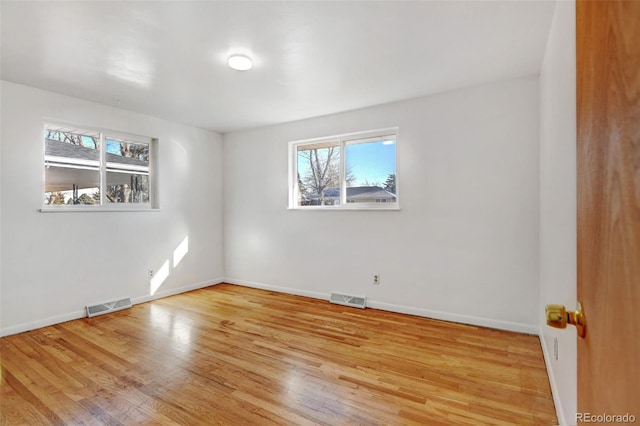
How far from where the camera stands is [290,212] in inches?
175

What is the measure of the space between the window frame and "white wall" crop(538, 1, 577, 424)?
434cm

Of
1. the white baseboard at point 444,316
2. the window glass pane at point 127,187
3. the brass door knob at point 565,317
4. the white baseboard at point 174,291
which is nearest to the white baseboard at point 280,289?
the white baseboard at point 444,316

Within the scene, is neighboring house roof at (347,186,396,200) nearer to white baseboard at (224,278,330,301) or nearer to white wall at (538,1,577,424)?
white baseboard at (224,278,330,301)

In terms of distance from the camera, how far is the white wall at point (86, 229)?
3.02 metres

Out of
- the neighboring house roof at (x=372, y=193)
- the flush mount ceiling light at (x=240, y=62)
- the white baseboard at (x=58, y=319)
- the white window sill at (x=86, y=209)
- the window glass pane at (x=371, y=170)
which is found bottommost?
the white baseboard at (x=58, y=319)

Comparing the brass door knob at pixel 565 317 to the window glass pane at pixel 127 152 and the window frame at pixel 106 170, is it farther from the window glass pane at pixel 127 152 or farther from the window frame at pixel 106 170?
the window glass pane at pixel 127 152

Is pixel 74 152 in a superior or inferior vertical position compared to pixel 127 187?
superior

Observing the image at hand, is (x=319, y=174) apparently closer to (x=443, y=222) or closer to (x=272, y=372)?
(x=443, y=222)

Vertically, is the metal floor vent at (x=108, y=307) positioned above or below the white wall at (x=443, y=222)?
below

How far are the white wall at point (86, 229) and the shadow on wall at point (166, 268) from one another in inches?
1.8

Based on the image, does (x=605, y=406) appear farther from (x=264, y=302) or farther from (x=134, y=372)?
(x=264, y=302)

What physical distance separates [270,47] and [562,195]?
2.20 m

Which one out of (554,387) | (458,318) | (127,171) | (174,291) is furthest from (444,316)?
(127,171)

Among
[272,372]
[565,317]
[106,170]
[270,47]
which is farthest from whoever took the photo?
[106,170]
